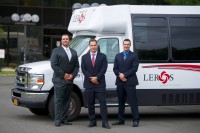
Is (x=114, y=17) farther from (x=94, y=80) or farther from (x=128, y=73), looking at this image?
(x=94, y=80)

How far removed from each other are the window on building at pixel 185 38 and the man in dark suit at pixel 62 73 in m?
2.87

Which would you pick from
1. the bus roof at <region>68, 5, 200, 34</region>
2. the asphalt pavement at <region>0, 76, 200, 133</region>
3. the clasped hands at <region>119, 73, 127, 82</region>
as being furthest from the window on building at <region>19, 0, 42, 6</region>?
the clasped hands at <region>119, 73, 127, 82</region>

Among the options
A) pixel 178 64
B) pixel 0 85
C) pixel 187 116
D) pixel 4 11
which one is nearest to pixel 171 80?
pixel 178 64

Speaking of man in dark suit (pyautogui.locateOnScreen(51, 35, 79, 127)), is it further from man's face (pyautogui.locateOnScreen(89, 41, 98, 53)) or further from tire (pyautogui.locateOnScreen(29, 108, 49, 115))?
tire (pyautogui.locateOnScreen(29, 108, 49, 115))

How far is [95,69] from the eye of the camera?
12.1m

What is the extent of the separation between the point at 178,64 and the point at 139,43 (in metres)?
1.10

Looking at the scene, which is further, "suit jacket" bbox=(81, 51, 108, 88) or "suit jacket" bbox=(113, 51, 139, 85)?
"suit jacket" bbox=(113, 51, 139, 85)

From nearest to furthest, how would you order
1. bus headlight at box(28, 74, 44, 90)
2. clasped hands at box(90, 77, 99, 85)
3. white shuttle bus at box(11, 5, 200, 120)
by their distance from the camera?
clasped hands at box(90, 77, 99, 85) → bus headlight at box(28, 74, 44, 90) → white shuttle bus at box(11, 5, 200, 120)

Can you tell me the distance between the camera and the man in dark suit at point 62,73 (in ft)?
39.8

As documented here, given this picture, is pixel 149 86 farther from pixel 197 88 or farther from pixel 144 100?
pixel 197 88

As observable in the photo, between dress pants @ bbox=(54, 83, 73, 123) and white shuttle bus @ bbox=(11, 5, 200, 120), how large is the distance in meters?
0.51

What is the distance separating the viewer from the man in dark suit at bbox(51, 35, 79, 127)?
39.8 ft

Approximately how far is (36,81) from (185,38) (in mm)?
3989

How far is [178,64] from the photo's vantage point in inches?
534
